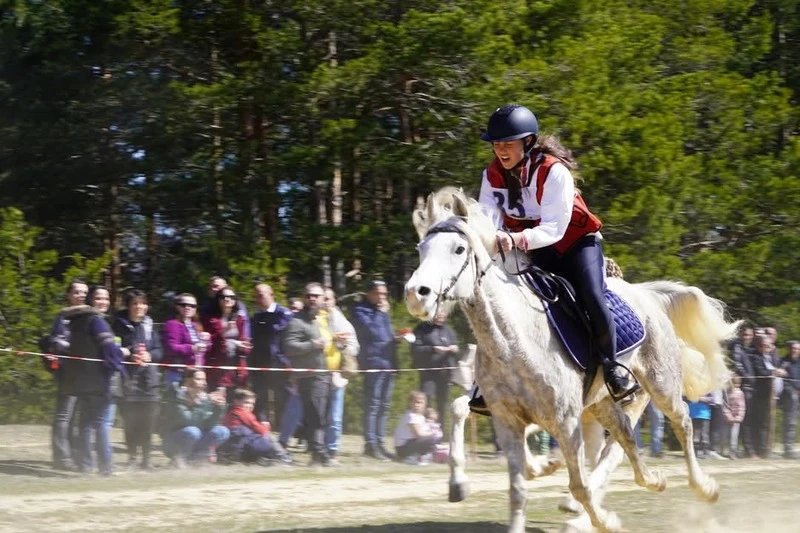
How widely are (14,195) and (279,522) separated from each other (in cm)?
1345

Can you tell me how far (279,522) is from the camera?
23.0 feet

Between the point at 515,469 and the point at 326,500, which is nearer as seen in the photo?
the point at 515,469

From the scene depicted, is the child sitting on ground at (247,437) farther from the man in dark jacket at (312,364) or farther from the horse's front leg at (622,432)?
the horse's front leg at (622,432)

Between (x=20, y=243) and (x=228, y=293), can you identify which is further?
(x=20, y=243)

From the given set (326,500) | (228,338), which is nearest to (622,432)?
(326,500)

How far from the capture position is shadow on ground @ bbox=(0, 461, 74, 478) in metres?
9.01

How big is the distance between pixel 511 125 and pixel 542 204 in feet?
1.61

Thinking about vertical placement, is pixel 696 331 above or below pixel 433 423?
above

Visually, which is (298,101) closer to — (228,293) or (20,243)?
(20,243)

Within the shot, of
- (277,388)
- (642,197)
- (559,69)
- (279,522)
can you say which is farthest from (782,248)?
(279,522)

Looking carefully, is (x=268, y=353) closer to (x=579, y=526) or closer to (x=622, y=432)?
(x=622, y=432)

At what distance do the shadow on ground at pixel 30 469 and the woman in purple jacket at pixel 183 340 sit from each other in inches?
51.8

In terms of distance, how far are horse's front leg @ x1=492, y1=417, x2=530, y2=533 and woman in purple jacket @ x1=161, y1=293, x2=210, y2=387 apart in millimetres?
4526

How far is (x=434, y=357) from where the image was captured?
→ 11883 millimetres
